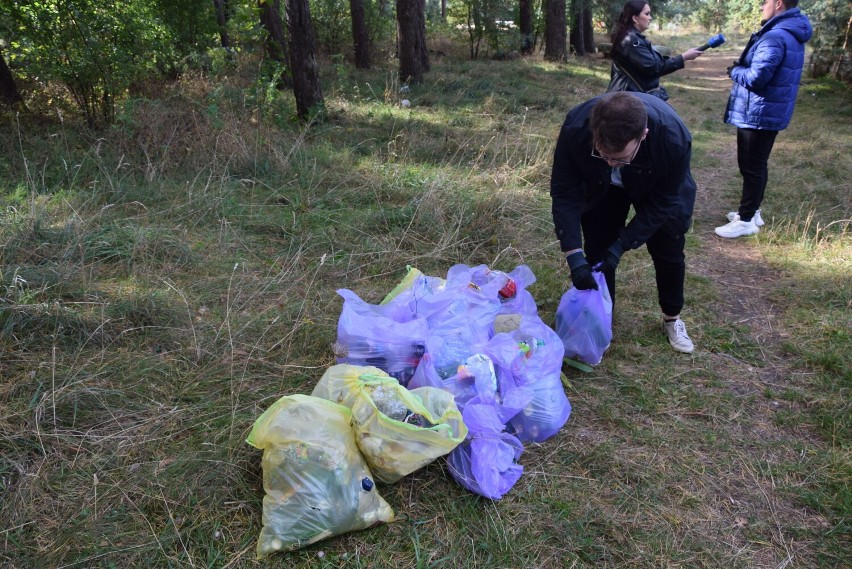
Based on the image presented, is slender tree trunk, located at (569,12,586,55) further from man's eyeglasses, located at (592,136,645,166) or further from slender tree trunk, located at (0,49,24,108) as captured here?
man's eyeglasses, located at (592,136,645,166)

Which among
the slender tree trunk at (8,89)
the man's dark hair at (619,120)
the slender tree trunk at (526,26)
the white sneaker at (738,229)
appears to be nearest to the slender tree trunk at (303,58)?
the slender tree trunk at (8,89)

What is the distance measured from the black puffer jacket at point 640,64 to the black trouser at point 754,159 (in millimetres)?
703

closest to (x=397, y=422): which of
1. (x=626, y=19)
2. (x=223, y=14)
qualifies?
(x=626, y=19)

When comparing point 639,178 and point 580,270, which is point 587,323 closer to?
point 580,270

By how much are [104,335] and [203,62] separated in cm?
623

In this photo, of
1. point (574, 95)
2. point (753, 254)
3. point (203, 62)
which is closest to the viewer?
point (753, 254)

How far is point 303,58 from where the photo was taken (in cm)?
655

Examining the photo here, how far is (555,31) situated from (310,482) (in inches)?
566

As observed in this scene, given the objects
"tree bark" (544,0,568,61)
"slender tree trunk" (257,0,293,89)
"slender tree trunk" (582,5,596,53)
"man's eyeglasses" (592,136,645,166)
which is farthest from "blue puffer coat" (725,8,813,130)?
"slender tree trunk" (582,5,596,53)

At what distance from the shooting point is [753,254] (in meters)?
4.28

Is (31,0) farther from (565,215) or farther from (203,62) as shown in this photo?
(565,215)

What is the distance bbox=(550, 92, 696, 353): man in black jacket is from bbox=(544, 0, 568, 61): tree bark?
12707mm

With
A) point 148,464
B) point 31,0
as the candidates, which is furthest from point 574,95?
point 148,464

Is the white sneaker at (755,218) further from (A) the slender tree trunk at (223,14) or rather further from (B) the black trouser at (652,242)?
(A) the slender tree trunk at (223,14)
